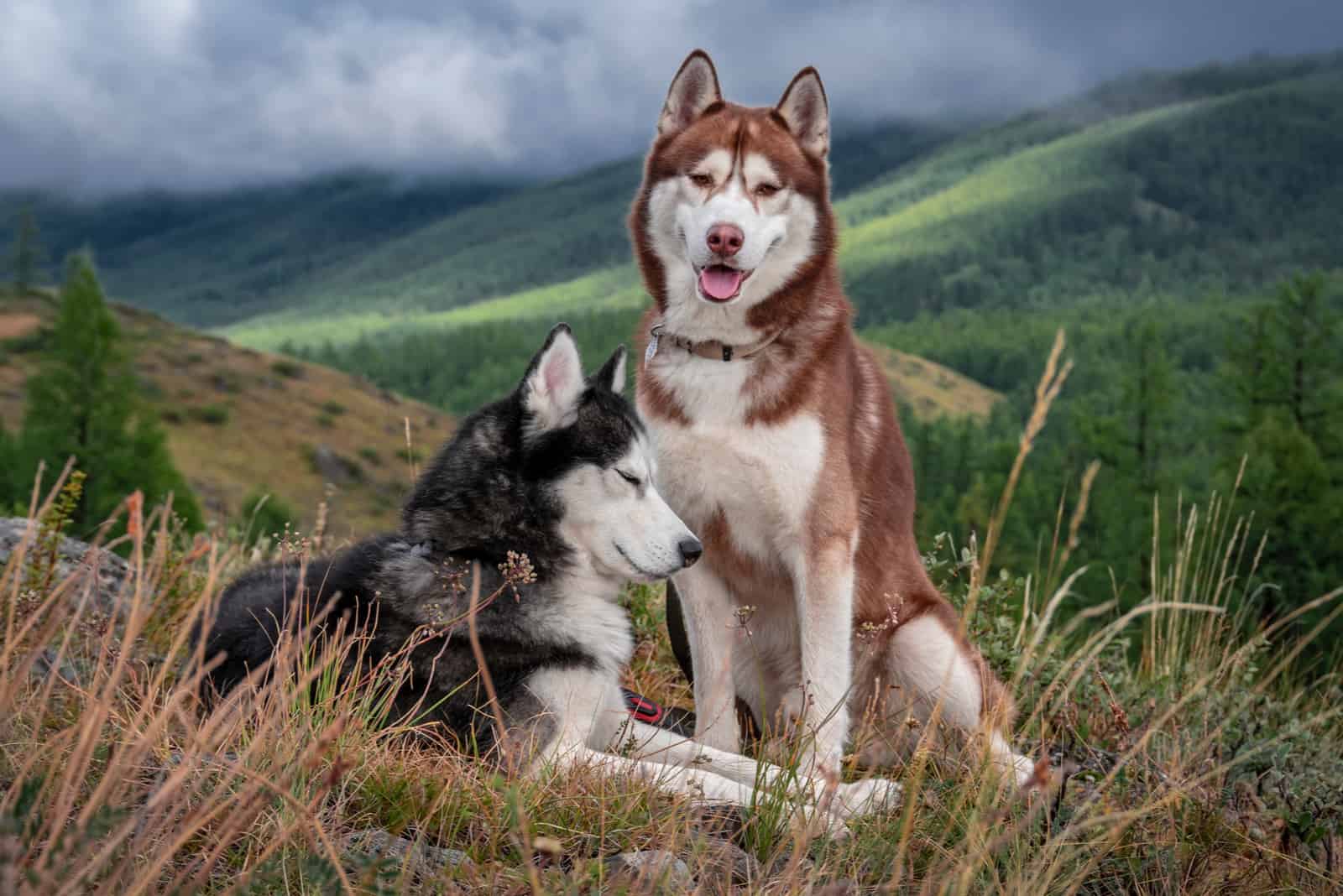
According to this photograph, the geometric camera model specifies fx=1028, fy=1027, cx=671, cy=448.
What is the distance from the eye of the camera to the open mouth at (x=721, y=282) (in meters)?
4.55

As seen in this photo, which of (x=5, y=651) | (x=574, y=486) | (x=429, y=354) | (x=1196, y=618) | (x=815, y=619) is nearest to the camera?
(x=5, y=651)

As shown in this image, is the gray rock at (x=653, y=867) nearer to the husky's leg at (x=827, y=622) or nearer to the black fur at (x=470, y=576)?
the black fur at (x=470, y=576)

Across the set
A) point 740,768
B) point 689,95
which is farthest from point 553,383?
point 740,768

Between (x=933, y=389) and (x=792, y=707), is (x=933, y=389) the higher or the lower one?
the lower one

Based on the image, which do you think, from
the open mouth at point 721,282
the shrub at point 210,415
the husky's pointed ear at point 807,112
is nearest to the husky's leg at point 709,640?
the open mouth at point 721,282

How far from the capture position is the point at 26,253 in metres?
118

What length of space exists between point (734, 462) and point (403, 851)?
2.12m

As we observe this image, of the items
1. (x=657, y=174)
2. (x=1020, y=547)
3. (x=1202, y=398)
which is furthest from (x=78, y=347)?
(x=1202, y=398)

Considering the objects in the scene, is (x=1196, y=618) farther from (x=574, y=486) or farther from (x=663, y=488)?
(x=574, y=486)

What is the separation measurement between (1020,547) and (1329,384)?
18.2 metres

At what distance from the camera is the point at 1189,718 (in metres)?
5.62

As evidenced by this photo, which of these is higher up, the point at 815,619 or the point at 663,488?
the point at 663,488

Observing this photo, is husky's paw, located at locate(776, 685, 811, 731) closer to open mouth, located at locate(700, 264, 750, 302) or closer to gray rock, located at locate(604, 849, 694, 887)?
gray rock, located at locate(604, 849, 694, 887)

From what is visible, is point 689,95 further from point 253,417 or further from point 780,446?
point 253,417
